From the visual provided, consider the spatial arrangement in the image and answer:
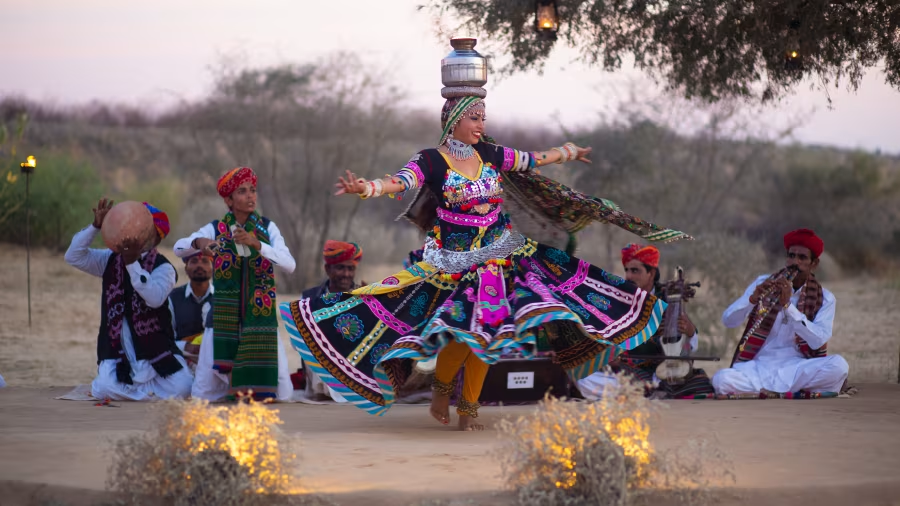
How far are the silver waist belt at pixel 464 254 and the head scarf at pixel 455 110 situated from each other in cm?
72

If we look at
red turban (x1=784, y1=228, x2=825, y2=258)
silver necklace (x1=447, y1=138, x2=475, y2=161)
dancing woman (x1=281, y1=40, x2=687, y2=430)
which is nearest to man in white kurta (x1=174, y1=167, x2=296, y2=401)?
dancing woman (x1=281, y1=40, x2=687, y2=430)

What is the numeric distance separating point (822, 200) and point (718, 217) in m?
3.43

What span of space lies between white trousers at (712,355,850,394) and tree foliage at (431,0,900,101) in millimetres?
2659

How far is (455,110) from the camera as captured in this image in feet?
25.2

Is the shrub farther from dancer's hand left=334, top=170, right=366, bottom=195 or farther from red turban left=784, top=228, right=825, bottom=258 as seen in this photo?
dancer's hand left=334, top=170, right=366, bottom=195

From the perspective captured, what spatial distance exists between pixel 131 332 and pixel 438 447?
355cm

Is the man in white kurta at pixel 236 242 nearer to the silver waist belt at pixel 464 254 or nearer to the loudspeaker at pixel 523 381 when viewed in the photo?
the silver waist belt at pixel 464 254

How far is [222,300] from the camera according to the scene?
29.6 ft

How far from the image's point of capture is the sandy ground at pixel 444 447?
5.81m

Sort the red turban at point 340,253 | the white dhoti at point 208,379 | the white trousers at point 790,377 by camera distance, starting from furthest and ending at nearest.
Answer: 1. the red turban at point 340,253
2. the white trousers at point 790,377
3. the white dhoti at point 208,379

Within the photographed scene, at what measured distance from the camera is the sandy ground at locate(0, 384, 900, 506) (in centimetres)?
581

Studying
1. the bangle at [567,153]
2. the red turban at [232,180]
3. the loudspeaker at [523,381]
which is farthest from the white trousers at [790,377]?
the red turban at [232,180]

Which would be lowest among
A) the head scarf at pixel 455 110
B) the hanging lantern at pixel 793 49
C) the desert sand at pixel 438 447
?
the desert sand at pixel 438 447

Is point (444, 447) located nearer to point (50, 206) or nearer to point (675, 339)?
point (675, 339)
